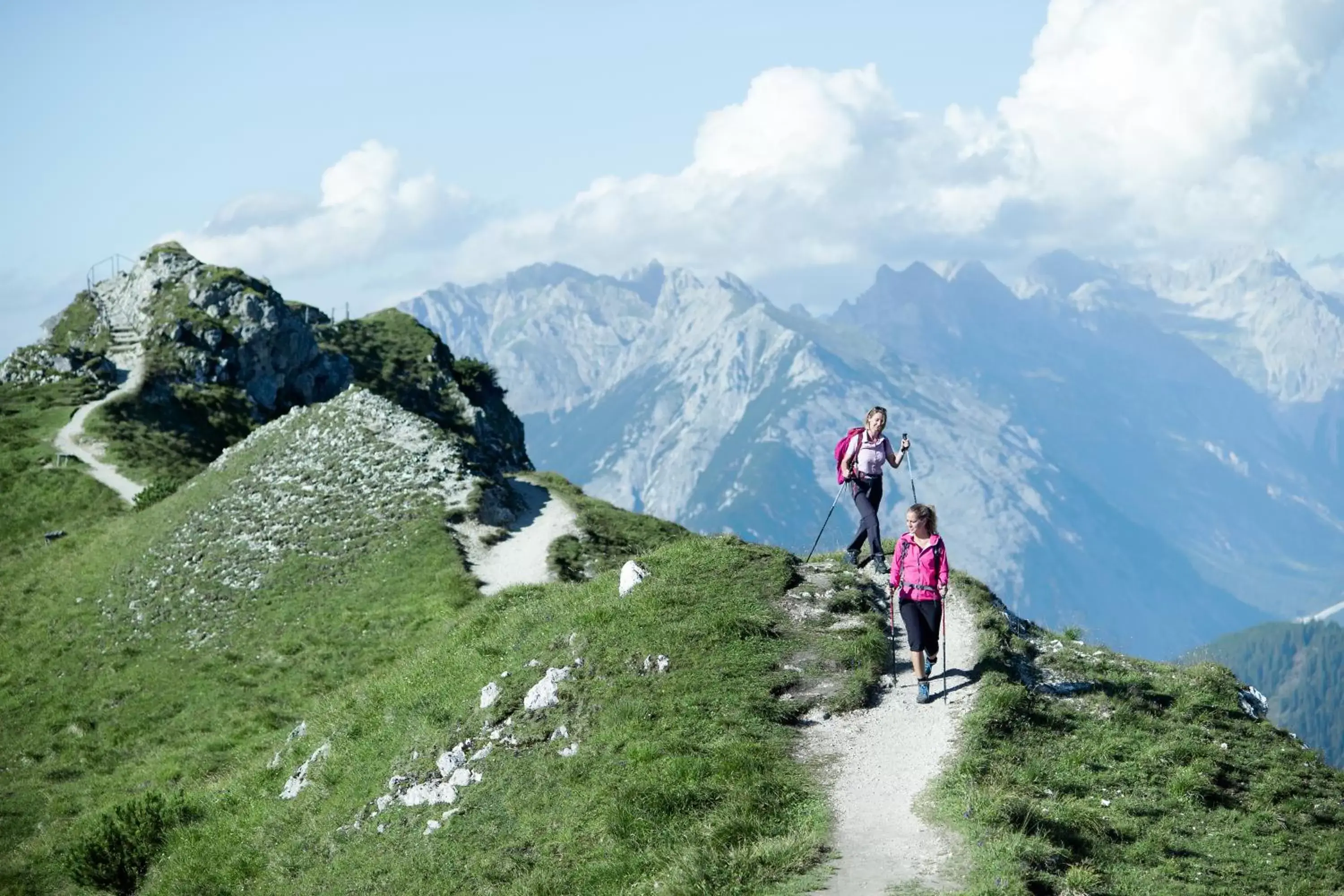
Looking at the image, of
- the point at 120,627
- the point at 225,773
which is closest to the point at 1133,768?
the point at 225,773

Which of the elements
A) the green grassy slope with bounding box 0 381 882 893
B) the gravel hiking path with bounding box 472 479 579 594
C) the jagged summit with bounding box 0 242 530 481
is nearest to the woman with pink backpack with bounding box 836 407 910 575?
the green grassy slope with bounding box 0 381 882 893

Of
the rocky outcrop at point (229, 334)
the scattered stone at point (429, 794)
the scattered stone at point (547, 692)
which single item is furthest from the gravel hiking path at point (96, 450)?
the scattered stone at point (547, 692)

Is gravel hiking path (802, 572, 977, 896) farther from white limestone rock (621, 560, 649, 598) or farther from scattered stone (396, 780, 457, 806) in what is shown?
scattered stone (396, 780, 457, 806)

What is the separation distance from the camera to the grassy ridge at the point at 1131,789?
15852 millimetres

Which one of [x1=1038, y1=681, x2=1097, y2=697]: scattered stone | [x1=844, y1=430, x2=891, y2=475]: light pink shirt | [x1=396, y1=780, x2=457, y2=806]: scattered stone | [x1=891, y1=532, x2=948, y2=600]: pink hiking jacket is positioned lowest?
[x1=396, y1=780, x2=457, y2=806]: scattered stone

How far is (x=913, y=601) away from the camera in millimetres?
21672

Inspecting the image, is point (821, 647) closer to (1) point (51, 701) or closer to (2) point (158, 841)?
(2) point (158, 841)

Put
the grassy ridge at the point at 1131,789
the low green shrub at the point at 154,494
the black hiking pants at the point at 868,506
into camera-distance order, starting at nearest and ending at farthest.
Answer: the grassy ridge at the point at 1131,789 → the black hiking pants at the point at 868,506 → the low green shrub at the point at 154,494

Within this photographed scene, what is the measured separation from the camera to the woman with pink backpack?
27422 mm

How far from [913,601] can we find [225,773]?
22083 mm

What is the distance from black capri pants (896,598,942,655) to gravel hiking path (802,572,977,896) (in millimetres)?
1181

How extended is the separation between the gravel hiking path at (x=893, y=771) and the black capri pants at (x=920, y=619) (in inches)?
46.5

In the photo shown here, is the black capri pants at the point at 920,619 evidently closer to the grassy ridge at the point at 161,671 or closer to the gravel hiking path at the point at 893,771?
the gravel hiking path at the point at 893,771

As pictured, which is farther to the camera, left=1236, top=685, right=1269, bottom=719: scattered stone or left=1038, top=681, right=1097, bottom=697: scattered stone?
left=1236, top=685, right=1269, bottom=719: scattered stone
